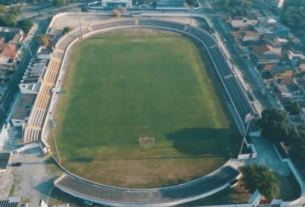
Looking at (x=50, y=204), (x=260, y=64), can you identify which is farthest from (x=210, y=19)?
(x=50, y=204)

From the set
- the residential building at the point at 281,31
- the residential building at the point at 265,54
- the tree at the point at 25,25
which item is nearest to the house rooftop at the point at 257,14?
the residential building at the point at 281,31

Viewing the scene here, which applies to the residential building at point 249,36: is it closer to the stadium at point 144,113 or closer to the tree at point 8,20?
the stadium at point 144,113

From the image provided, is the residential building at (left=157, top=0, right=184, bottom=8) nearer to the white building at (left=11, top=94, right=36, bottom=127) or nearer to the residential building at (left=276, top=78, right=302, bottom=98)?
the residential building at (left=276, top=78, right=302, bottom=98)

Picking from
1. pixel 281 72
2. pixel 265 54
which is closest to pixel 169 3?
pixel 265 54

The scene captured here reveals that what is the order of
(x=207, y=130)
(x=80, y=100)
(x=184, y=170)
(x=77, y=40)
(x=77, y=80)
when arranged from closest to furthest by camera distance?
1. (x=184, y=170)
2. (x=207, y=130)
3. (x=80, y=100)
4. (x=77, y=80)
5. (x=77, y=40)

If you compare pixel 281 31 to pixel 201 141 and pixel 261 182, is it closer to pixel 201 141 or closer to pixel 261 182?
pixel 201 141

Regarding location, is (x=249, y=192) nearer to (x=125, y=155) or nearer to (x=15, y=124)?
(x=125, y=155)
